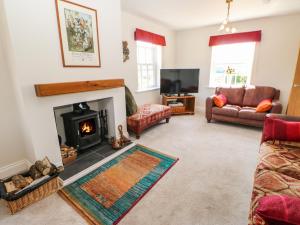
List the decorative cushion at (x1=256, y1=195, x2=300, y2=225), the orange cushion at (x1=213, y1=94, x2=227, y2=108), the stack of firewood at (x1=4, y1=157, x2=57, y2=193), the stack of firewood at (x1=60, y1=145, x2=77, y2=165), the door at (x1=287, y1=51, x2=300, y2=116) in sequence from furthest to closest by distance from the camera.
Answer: the orange cushion at (x1=213, y1=94, x2=227, y2=108)
the door at (x1=287, y1=51, x2=300, y2=116)
the stack of firewood at (x1=60, y1=145, x2=77, y2=165)
the stack of firewood at (x1=4, y1=157, x2=57, y2=193)
the decorative cushion at (x1=256, y1=195, x2=300, y2=225)

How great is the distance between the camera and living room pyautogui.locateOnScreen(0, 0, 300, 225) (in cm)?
159

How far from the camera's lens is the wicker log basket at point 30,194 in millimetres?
1514

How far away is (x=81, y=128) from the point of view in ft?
8.39

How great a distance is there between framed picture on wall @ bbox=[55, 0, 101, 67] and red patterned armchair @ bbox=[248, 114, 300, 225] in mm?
2344

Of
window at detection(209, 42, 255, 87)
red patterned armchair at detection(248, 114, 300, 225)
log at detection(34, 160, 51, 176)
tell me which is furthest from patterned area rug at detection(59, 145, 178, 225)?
window at detection(209, 42, 255, 87)

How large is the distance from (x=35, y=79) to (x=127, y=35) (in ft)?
7.67

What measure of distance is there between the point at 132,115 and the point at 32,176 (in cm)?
181

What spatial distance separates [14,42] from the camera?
1631 mm

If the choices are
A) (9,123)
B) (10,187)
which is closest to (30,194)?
(10,187)

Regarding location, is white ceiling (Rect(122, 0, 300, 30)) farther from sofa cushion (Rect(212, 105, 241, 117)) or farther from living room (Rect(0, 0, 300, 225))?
sofa cushion (Rect(212, 105, 241, 117))

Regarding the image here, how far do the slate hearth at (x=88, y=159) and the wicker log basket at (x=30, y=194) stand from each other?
0.23m

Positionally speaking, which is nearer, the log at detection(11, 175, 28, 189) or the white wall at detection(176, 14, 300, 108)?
the log at detection(11, 175, 28, 189)

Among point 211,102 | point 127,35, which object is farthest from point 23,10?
point 211,102

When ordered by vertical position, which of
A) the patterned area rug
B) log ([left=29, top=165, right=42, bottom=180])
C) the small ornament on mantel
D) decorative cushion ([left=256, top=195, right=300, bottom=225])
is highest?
the small ornament on mantel
